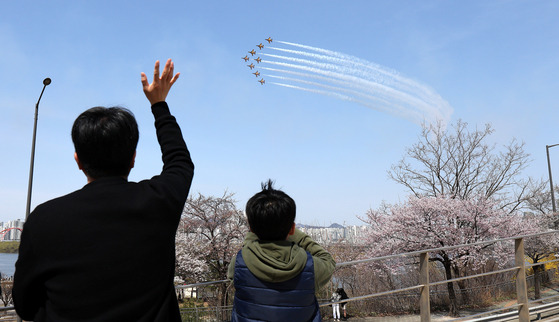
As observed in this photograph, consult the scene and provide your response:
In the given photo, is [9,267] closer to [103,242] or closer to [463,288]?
[463,288]

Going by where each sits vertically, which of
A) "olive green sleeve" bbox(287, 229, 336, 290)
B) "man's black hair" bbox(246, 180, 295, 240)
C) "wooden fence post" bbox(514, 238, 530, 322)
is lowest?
"wooden fence post" bbox(514, 238, 530, 322)

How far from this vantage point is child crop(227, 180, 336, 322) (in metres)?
1.95

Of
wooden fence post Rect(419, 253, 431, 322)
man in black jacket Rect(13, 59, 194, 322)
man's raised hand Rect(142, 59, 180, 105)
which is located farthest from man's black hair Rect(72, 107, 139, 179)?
wooden fence post Rect(419, 253, 431, 322)

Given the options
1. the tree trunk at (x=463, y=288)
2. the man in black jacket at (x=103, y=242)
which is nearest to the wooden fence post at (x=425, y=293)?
the man in black jacket at (x=103, y=242)

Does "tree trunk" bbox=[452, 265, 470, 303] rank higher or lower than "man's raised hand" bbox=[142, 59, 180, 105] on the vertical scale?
lower

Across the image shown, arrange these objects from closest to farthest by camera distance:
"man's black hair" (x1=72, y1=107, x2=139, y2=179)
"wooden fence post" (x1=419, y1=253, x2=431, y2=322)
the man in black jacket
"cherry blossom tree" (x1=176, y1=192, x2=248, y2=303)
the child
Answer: the man in black jacket
"man's black hair" (x1=72, y1=107, x2=139, y2=179)
the child
"wooden fence post" (x1=419, y1=253, x2=431, y2=322)
"cherry blossom tree" (x1=176, y1=192, x2=248, y2=303)

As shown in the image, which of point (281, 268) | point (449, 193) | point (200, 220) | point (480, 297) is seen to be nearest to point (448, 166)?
point (449, 193)

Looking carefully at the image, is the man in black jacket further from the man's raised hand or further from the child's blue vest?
the child's blue vest

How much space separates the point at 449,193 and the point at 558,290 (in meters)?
9.21

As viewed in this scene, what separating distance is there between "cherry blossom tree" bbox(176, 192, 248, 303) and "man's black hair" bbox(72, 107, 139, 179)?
2169cm

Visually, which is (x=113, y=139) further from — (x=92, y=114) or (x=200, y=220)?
(x=200, y=220)

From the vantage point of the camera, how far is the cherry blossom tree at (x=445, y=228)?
16922 millimetres

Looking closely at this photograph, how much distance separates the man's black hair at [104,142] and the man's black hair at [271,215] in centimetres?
85

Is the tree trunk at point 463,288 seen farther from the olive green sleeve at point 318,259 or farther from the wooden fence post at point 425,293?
the olive green sleeve at point 318,259
